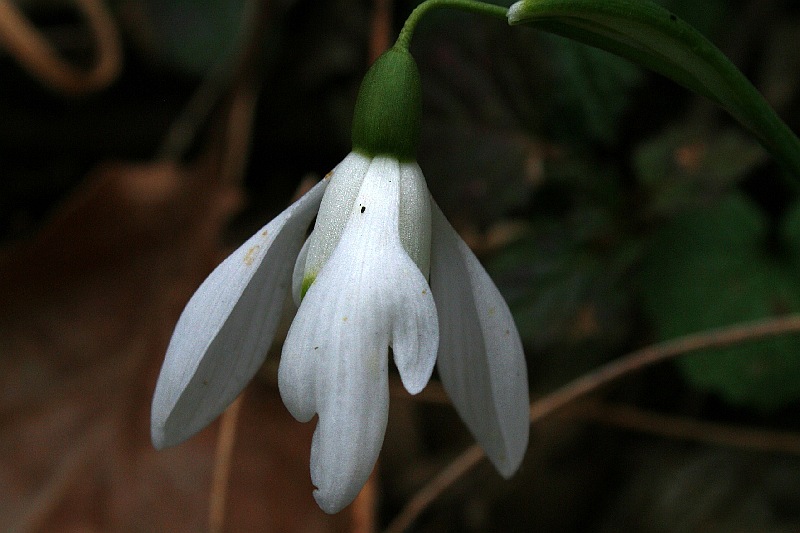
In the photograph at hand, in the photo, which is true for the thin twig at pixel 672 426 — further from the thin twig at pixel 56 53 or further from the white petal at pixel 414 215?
the thin twig at pixel 56 53

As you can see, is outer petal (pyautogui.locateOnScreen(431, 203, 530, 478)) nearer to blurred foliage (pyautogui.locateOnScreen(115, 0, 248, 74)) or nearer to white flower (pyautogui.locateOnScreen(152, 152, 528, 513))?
white flower (pyautogui.locateOnScreen(152, 152, 528, 513))

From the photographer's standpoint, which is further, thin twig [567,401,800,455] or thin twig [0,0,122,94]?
thin twig [0,0,122,94]

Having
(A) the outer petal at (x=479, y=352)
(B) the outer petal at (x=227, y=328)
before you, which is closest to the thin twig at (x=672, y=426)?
(A) the outer petal at (x=479, y=352)

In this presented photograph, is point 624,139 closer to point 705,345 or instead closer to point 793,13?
point 793,13

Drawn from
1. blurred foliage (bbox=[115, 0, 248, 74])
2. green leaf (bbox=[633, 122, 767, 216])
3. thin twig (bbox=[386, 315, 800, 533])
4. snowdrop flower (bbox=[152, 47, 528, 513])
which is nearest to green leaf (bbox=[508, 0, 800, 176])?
snowdrop flower (bbox=[152, 47, 528, 513])

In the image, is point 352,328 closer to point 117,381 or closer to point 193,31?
point 117,381

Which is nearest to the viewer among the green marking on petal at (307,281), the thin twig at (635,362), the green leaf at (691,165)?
the green marking on petal at (307,281)

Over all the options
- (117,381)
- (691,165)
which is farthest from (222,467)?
(691,165)

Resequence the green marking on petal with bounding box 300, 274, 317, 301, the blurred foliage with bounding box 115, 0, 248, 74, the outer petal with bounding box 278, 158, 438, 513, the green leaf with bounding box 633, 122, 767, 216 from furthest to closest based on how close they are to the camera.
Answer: the blurred foliage with bounding box 115, 0, 248, 74, the green leaf with bounding box 633, 122, 767, 216, the green marking on petal with bounding box 300, 274, 317, 301, the outer petal with bounding box 278, 158, 438, 513
